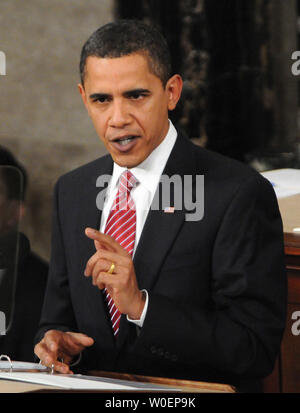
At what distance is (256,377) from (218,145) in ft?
9.02

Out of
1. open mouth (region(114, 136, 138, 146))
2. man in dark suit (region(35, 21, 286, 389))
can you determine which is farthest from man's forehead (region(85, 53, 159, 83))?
open mouth (region(114, 136, 138, 146))

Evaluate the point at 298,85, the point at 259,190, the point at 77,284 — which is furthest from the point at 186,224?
the point at 298,85

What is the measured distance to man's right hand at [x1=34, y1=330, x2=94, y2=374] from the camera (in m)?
1.94

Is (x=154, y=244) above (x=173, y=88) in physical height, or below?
below

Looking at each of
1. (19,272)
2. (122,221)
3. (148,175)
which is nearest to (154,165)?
(148,175)

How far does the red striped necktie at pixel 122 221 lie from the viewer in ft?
6.89

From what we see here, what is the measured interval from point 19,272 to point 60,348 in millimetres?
2136

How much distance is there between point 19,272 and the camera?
4.11m

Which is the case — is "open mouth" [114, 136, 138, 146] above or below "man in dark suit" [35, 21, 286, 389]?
above

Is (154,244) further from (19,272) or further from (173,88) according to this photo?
(19,272)

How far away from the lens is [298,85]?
14.9 ft

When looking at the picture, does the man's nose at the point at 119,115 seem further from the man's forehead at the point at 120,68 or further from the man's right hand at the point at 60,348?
the man's right hand at the point at 60,348

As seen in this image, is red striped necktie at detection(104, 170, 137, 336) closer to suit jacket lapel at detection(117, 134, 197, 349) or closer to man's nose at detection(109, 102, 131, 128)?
suit jacket lapel at detection(117, 134, 197, 349)

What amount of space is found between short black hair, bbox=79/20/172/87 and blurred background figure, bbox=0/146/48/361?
872 mm
